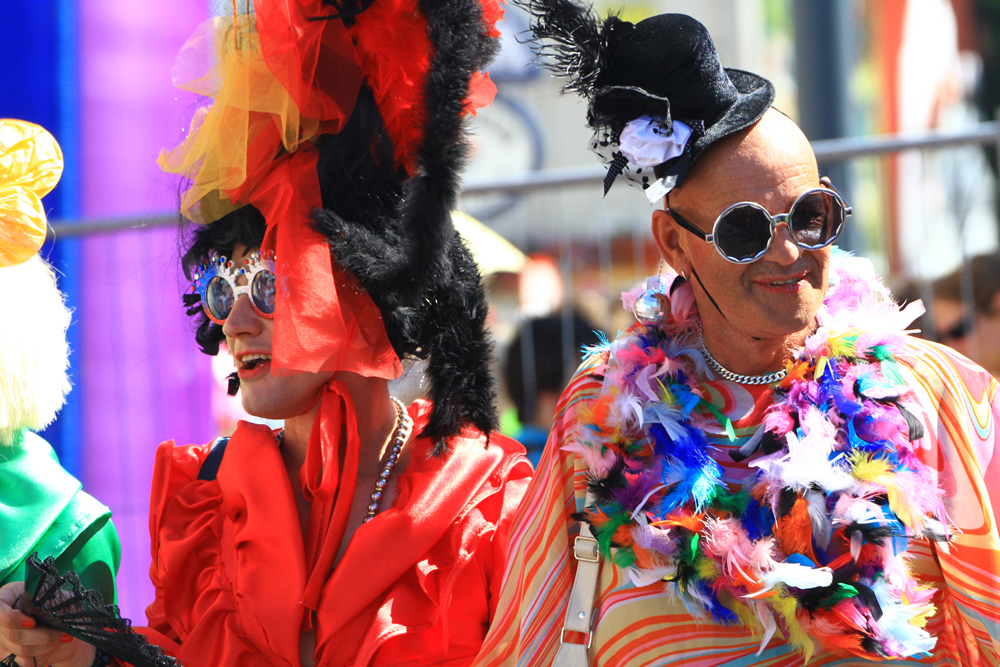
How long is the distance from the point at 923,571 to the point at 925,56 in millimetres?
9271

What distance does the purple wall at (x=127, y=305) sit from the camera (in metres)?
4.07

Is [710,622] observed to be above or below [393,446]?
below

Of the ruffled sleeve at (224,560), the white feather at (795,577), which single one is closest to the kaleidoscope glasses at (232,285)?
the ruffled sleeve at (224,560)

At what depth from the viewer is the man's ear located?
2.08 metres

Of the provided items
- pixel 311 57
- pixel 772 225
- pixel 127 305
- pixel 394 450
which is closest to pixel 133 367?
pixel 127 305

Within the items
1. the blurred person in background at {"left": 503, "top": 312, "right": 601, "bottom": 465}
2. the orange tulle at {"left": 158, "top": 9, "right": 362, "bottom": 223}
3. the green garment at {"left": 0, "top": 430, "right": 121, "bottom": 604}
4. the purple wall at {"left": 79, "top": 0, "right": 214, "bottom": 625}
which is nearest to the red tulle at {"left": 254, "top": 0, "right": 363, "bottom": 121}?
the orange tulle at {"left": 158, "top": 9, "right": 362, "bottom": 223}

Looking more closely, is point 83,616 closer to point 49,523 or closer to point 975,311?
point 49,523

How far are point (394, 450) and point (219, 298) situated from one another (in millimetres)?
555

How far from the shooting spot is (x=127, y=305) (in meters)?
4.29

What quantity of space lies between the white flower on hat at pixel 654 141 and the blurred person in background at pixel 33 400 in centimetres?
151

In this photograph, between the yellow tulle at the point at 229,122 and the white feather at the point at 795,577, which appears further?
the yellow tulle at the point at 229,122

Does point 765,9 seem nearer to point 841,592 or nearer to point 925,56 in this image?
point 925,56

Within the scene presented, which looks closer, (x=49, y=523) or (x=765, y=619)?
(x=765, y=619)

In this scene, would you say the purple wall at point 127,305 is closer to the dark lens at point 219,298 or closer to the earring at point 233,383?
the earring at point 233,383
